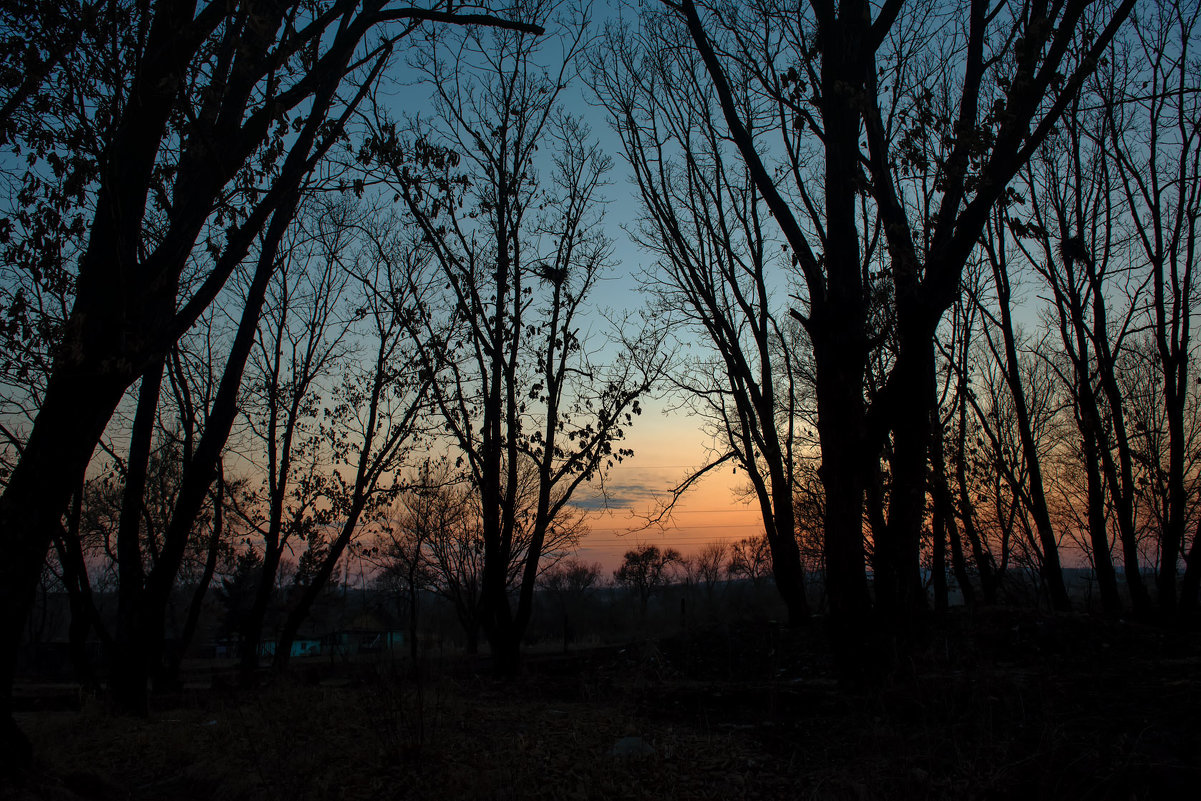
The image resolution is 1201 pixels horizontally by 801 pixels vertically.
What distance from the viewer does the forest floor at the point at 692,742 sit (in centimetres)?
350

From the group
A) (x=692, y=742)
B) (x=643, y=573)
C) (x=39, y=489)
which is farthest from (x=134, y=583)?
(x=643, y=573)

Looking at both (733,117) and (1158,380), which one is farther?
(1158,380)

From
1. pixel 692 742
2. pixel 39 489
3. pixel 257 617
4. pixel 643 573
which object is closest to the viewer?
pixel 39 489

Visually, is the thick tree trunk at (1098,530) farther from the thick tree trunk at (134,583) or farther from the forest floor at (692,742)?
the thick tree trunk at (134,583)

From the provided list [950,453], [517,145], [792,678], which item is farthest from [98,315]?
[950,453]

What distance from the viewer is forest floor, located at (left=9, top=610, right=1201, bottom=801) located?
3.50 meters

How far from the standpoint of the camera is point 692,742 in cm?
484

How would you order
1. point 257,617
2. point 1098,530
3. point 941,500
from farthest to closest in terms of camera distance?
point 257,617 → point 1098,530 → point 941,500

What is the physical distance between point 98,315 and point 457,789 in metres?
3.47

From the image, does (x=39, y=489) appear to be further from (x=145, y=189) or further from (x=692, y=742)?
(x=692, y=742)

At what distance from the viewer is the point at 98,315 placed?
161 inches

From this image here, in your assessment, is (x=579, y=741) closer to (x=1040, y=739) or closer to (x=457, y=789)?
(x=457, y=789)

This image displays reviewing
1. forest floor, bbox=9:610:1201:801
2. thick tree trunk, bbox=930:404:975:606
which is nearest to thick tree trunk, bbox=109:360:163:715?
forest floor, bbox=9:610:1201:801

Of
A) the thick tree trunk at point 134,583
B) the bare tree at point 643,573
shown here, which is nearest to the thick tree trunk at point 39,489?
the thick tree trunk at point 134,583
